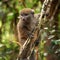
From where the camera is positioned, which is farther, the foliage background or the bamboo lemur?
the foliage background

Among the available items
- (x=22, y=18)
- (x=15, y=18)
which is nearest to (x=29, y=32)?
(x=22, y=18)

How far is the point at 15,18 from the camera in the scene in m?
6.32

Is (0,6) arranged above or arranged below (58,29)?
above

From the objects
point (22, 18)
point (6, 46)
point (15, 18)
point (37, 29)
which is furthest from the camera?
point (15, 18)

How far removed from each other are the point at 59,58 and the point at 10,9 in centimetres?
170

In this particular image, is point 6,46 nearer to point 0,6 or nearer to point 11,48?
point 11,48

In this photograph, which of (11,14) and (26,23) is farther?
(11,14)

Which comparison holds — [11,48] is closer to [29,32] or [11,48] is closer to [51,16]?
[29,32]

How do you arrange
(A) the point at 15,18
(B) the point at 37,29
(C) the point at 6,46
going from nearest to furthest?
(B) the point at 37,29
(C) the point at 6,46
(A) the point at 15,18

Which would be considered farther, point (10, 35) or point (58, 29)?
point (10, 35)

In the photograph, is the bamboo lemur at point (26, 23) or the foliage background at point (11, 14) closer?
the bamboo lemur at point (26, 23)

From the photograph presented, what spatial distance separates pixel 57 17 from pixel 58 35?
57 cm

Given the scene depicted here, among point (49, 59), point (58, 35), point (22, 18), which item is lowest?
point (49, 59)

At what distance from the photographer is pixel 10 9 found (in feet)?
21.0
